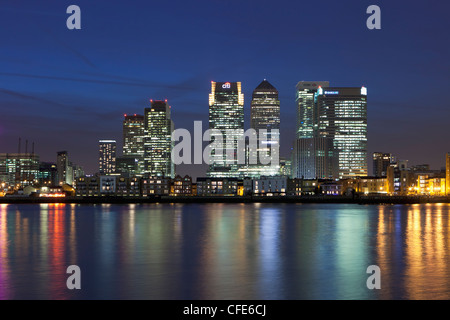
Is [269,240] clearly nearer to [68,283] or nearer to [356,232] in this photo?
[356,232]

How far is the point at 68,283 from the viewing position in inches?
1174

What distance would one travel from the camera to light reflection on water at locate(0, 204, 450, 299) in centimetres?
2802

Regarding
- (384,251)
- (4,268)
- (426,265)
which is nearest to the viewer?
(4,268)

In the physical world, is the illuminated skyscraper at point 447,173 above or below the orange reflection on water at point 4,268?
above

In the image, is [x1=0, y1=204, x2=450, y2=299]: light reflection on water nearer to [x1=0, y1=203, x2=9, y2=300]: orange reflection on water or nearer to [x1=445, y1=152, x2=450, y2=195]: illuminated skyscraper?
[x1=0, y1=203, x2=9, y2=300]: orange reflection on water

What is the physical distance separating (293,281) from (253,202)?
514 ft

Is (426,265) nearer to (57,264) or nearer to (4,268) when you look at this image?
(57,264)

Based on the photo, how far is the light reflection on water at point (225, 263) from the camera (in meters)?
28.0

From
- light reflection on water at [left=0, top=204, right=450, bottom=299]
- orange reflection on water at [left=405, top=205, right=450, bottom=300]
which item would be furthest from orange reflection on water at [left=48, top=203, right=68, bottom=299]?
orange reflection on water at [left=405, top=205, right=450, bottom=300]

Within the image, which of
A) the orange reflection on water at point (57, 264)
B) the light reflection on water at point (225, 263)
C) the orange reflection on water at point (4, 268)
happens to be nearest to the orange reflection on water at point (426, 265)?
the light reflection on water at point (225, 263)

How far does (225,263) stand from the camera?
37.7 meters

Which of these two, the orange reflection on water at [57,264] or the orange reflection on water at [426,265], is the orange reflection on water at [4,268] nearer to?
the orange reflection on water at [57,264]

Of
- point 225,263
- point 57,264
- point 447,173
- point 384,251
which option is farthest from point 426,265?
point 447,173
